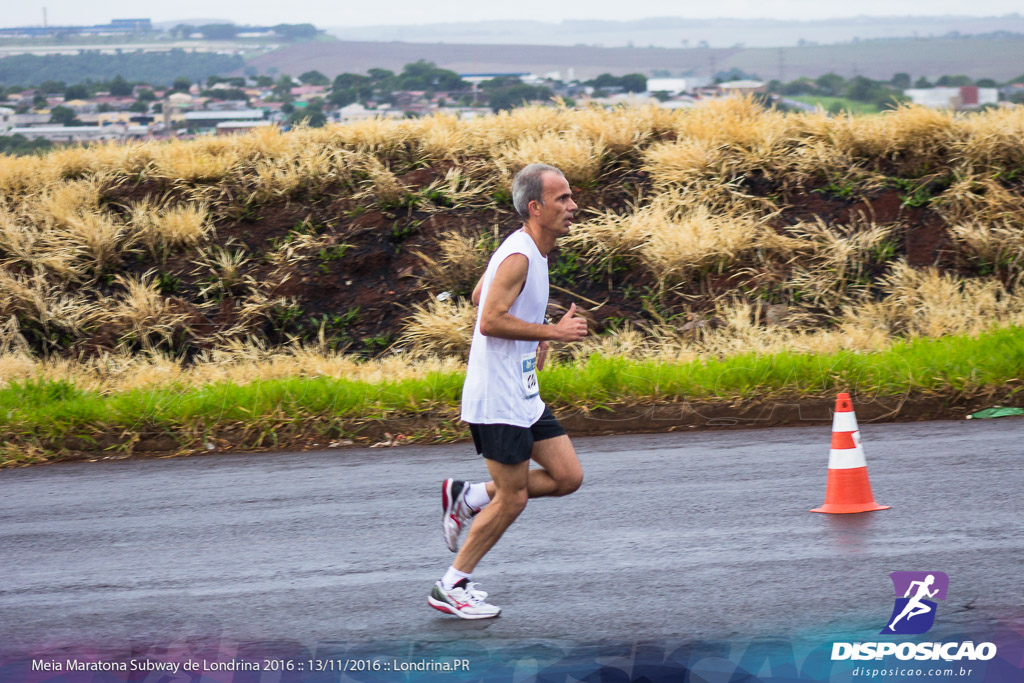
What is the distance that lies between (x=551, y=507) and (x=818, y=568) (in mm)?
1851

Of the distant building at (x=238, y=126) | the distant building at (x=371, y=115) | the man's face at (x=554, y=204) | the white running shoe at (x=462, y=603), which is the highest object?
the man's face at (x=554, y=204)

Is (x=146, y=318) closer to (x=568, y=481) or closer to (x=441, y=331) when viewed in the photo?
(x=441, y=331)

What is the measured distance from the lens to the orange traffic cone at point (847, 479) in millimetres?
6188

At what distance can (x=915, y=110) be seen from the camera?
48.6ft

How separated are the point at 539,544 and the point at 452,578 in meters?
1.14

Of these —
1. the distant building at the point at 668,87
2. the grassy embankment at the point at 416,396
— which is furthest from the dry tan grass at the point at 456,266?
the distant building at the point at 668,87

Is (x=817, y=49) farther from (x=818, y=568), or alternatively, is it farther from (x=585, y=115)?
(x=818, y=568)

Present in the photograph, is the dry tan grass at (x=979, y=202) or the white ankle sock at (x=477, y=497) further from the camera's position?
the dry tan grass at (x=979, y=202)

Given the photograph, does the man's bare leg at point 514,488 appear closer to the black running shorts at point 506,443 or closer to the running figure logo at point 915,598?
the black running shorts at point 506,443

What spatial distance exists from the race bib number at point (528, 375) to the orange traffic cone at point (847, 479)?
2089 mm

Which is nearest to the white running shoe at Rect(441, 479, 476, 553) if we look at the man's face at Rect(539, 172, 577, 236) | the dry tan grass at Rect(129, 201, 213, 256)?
the man's face at Rect(539, 172, 577, 236)

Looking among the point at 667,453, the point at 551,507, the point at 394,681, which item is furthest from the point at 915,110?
the point at 394,681

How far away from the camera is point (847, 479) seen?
20.3ft

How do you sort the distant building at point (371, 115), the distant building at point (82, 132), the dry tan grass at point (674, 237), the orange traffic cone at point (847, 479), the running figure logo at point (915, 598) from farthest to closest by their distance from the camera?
1. the distant building at point (82, 132)
2. the distant building at point (371, 115)
3. the dry tan grass at point (674, 237)
4. the orange traffic cone at point (847, 479)
5. the running figure logo at point (915, 598)
